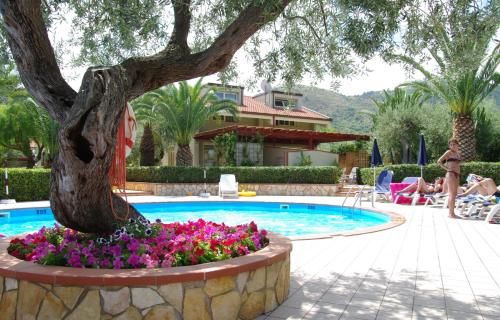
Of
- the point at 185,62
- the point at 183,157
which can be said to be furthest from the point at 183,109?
the point at 185,62

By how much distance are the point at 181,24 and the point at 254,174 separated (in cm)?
1587

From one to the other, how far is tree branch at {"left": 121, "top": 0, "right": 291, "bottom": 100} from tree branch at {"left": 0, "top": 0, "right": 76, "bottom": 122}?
631 millimetres

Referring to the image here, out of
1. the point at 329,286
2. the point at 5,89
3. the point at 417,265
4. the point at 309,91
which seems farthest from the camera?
the point at 5,89

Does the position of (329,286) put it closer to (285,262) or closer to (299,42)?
(285,262)

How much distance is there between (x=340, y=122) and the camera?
71812 mm

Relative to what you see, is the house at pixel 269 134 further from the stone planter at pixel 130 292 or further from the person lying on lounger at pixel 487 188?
the stone planter at pixel 130 292

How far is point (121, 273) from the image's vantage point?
3.29m

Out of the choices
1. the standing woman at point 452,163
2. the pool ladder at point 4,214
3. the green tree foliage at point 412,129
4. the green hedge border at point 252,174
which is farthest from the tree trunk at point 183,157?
the standing woman at point 452,163

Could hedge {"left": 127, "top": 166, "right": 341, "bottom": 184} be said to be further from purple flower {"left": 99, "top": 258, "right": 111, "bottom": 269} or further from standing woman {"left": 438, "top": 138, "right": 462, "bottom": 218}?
purple flower {"left": 99, "top": 258, "right": 111, "bottom": 269}

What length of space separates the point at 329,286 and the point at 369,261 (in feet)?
4.92

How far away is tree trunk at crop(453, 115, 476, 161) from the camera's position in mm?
19672

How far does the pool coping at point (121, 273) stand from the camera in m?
3.17

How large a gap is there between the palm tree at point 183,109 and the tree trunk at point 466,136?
37.0ft

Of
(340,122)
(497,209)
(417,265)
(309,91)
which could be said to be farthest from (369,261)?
(340,122)
